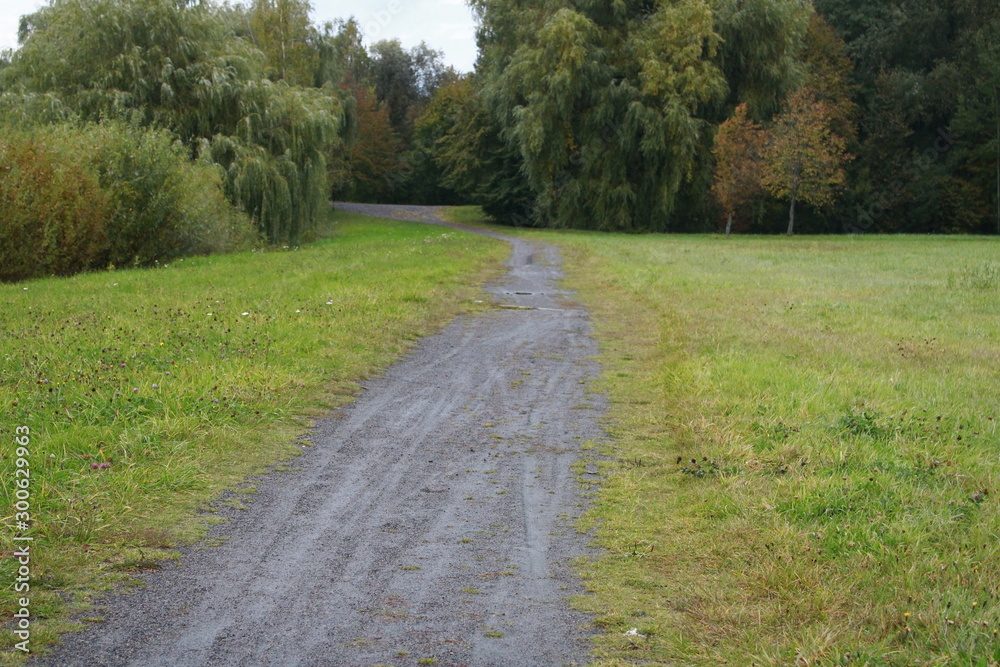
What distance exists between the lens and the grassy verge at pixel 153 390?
4215 mm

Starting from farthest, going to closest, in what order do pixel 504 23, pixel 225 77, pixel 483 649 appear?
pixel 504 23 < pixel 225 77 < pixel 483 649

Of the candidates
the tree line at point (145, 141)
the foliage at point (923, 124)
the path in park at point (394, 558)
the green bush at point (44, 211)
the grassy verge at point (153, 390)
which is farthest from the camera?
the foliage at point (923, 124)

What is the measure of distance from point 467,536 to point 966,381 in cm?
571

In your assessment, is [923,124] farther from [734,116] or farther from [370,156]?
[370,156]

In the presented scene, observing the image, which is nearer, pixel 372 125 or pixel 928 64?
pixel 928 64

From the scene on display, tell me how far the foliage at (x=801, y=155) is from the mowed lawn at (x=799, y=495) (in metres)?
28.2

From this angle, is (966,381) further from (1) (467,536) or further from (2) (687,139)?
(2) (687,139)

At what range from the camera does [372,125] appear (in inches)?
2383

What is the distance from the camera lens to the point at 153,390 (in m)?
6.55

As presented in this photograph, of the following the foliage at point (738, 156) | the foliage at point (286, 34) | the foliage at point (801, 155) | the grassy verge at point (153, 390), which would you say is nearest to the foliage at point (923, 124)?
the foliage at point (801, 155)

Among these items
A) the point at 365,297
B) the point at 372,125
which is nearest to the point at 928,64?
the point at 372,125

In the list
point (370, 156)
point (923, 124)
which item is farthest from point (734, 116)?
point (370, 156)

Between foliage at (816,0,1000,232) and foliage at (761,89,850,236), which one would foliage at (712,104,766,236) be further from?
foliage at (816,0,1000,232)

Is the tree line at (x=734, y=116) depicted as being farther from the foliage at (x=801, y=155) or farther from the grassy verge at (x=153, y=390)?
the grassy verge at (x=153, y=390)
